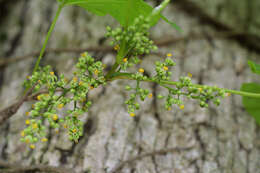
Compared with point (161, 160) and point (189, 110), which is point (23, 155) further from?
point (189, 110)

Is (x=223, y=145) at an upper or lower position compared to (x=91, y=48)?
lower

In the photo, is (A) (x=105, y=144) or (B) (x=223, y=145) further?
(B) (x=223, y=145)

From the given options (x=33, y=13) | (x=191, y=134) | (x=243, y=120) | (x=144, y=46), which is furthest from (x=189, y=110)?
(x=33, y=13)


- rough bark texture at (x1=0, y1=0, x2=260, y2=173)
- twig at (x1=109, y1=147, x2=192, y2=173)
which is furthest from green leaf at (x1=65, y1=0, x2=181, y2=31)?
twig at (x1=109, y1=147, x2=192, y2=173)

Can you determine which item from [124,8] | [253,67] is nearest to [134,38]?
[124,8]

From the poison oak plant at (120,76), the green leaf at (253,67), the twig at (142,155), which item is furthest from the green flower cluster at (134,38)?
the twig at (142,155)

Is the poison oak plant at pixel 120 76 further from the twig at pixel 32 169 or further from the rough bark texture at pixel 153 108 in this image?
the rough bark texture at pixel 153 108

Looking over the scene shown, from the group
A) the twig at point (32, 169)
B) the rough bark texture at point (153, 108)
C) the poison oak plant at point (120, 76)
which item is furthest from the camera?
the rough bark texture at point (153, 108)

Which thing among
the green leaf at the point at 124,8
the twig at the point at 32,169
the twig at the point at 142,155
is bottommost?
the twig at the point at 32,169
